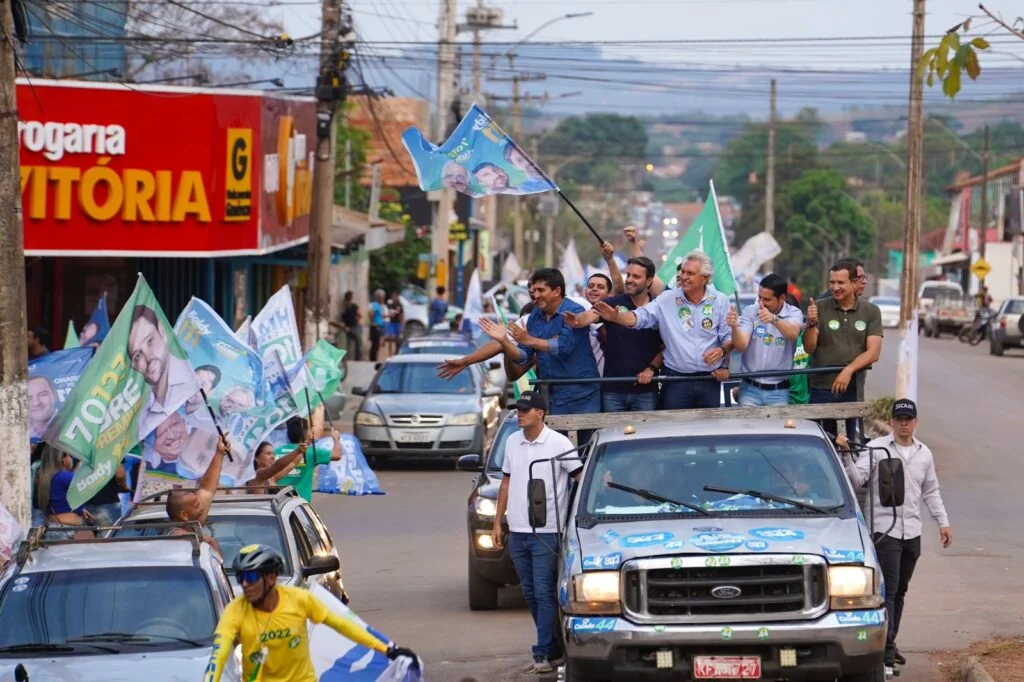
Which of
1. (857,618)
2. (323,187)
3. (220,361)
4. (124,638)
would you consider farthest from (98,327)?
(323,187)

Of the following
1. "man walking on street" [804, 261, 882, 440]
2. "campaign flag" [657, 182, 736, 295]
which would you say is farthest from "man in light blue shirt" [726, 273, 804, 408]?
A: "campaign flag" [657, 182, 736, 295]

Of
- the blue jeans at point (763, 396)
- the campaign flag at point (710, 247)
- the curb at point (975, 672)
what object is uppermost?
the campaign flag at point (710, 247)

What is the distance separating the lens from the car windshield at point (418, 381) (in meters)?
26.3

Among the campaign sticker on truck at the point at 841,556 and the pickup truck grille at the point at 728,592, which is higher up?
the campaign sticker on truck at the point at 841,556

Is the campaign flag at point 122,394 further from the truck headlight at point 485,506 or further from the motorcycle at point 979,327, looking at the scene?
the motorcycle at point 979,327

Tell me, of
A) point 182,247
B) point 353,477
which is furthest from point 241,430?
point 182,247

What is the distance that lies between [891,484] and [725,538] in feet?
4.41

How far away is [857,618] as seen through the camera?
9078 mm

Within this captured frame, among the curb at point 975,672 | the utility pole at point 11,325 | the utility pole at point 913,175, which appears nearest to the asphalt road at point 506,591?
the curb at point 975,672

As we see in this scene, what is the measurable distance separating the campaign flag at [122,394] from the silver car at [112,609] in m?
2.43

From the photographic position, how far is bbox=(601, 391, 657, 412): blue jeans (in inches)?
463

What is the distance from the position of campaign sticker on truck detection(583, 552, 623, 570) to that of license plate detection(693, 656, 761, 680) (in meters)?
0.69

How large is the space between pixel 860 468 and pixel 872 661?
1978 mm

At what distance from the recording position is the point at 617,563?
9.24 metres
